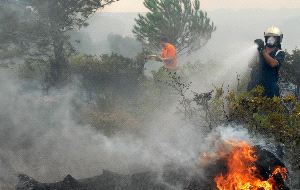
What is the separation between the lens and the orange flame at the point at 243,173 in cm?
593

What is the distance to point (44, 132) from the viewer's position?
35.5 feet

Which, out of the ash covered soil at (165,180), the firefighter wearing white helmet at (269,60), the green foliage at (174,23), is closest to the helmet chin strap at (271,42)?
the firefighter wearing white helmet at (269,60)

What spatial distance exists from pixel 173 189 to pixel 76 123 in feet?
18.3

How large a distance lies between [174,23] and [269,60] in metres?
8.97

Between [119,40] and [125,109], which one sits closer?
[125,109]

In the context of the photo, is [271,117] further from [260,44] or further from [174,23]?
[174,23]

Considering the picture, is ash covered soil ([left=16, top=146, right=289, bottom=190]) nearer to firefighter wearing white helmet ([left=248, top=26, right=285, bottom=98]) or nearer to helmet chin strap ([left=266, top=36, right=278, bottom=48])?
firefighter wearing white helmet ([left=248, top=26, right=285, bottom=98])

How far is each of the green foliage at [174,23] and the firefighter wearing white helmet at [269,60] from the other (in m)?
8.33

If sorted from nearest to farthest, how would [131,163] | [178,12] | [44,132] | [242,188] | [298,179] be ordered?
[242,188] → [298,179] → [131,163] → [44,132] → [178,12]

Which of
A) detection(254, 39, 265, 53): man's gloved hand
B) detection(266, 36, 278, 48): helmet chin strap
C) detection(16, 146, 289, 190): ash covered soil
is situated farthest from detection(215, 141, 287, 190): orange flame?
detection(266, 36, 278, 48): helmet chin strap

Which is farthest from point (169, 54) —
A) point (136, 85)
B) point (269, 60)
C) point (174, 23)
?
point (269, 60)

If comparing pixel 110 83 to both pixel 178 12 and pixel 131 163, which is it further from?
pixel 131 163

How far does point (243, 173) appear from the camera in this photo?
6164mm

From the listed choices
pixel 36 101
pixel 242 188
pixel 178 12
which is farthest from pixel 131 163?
pixel 178 12
